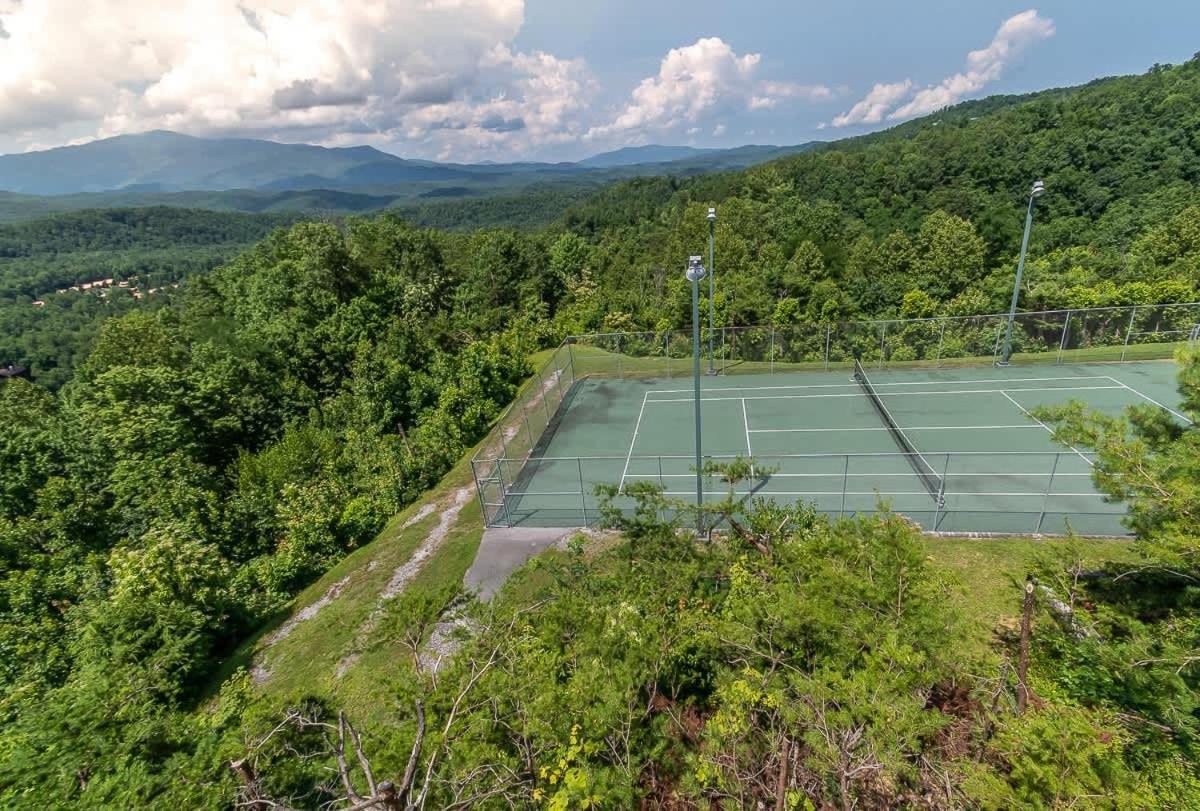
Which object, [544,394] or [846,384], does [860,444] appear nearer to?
[846,384]

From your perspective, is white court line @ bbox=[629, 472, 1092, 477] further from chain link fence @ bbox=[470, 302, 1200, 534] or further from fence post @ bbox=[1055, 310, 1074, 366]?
fence post @ bbox=[1055, 310, 1074, 366]

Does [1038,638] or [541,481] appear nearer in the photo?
[1038,638]

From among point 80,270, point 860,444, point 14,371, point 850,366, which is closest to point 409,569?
point 860,444

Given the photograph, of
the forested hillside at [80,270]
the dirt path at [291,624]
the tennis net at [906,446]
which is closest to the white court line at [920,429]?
the tennis net at [906,446]

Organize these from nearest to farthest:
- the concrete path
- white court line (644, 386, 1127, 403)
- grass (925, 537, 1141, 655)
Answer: grass (925, 537, 1141, 655) < the concrete path < white court line (644, 386, 1127, 403)

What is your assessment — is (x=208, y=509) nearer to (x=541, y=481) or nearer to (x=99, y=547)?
(x=99, y=547)

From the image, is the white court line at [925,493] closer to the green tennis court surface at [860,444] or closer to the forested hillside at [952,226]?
the green tennis court surface at [860,444]

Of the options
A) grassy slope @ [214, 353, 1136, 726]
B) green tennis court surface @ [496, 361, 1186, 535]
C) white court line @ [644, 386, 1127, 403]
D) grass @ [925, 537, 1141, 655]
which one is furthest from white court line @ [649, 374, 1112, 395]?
grass @ [925, 537, 1141, 655]

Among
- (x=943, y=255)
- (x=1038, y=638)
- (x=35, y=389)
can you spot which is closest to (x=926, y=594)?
(x=1038, y=638)
